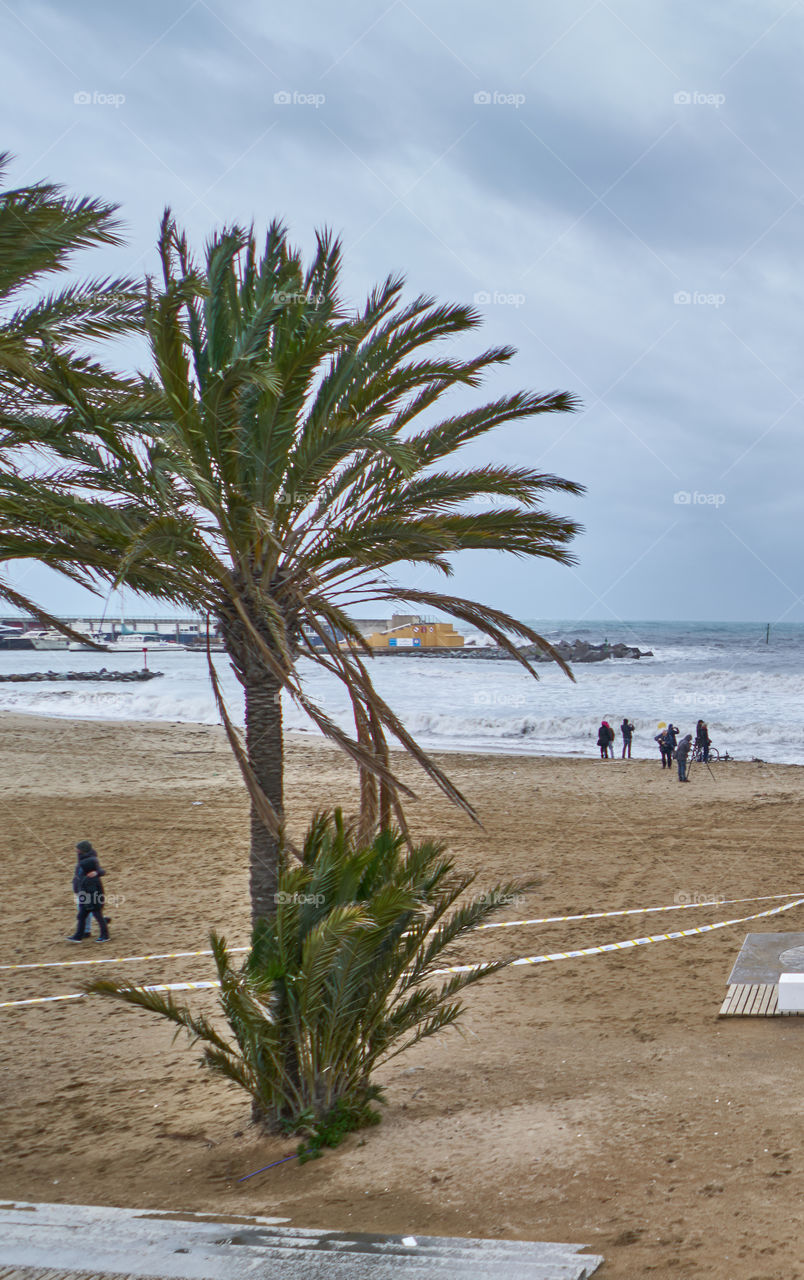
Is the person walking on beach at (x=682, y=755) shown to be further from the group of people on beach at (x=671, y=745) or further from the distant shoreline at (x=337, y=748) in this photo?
the distant shoreline at (x=337, y=748)

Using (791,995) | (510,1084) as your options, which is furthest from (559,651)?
(510,1084)

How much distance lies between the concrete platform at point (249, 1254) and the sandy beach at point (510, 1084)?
46 cm

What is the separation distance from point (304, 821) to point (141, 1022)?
10.6 metres

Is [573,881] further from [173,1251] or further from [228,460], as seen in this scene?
[173,1251]

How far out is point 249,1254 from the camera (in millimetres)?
5004

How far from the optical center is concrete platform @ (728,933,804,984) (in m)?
9.99

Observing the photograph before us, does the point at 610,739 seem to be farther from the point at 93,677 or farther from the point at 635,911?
the point at 93,677

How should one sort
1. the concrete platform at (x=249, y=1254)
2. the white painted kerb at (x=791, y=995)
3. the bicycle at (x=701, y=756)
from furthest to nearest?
the bicycle at (x=701, y=756) < the white painted kerb at (x=791, y=995) < the concrete platform at (x=249, y=1254)

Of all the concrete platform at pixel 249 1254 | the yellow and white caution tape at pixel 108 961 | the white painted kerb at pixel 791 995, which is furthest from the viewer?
the yellow and white caution tape at pixel 108 961

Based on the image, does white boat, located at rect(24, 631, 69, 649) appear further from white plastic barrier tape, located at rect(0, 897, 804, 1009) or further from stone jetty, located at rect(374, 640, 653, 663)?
white plastic barrier tape, located at rect(0, 897, 804, 1009)

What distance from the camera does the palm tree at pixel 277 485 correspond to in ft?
25.2

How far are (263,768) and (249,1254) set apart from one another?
13.0 ft

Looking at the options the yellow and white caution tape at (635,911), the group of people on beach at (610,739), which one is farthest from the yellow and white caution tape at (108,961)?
the group of people on beach at (610,739)

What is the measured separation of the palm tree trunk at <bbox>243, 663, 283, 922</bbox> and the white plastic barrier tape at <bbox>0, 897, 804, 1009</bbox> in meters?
2.41
